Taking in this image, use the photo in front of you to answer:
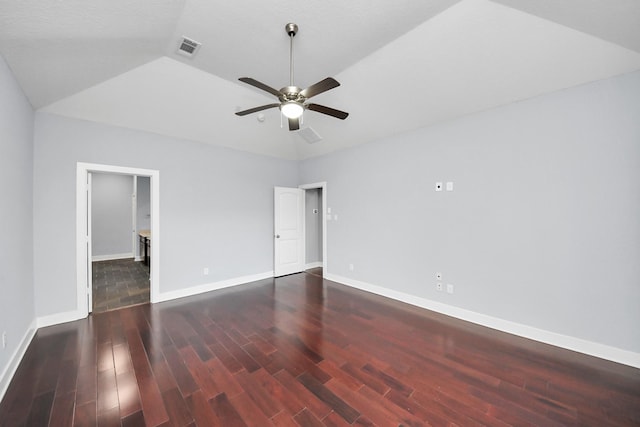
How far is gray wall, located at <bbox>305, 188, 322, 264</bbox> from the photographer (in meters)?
6.12

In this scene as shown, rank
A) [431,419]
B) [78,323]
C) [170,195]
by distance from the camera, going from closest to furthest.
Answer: [431,419] < [78,323] < [170,195]

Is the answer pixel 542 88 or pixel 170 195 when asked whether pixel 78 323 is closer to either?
pixel 170 195

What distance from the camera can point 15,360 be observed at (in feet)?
7.27

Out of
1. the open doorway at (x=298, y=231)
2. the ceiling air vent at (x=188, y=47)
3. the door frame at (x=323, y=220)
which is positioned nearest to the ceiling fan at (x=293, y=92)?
the ceiling air vent at (x=188, y=47)

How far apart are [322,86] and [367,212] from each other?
279 centimetres

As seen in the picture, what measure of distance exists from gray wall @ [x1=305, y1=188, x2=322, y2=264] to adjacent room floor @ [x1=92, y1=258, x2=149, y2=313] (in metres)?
3.39

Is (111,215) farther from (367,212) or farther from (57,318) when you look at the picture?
(367,212)

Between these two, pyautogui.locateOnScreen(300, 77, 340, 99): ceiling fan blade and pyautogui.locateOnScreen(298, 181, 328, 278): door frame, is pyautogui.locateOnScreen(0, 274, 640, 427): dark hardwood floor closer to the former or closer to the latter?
pyautogui.locateOnScreen(298, 181, 328, 278): door frame

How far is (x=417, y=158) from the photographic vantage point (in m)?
3.75

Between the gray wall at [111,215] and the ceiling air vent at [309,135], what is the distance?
20.1ft

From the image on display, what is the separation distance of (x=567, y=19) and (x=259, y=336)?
4.09 meters

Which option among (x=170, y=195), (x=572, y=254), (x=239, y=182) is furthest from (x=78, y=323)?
(x=572, y=254)

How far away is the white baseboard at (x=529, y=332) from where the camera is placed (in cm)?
231

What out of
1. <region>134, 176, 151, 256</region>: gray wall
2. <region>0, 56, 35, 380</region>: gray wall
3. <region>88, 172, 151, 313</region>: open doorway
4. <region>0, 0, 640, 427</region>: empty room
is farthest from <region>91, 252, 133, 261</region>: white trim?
<region>0, 56, 35, 380</region>: gray wall
